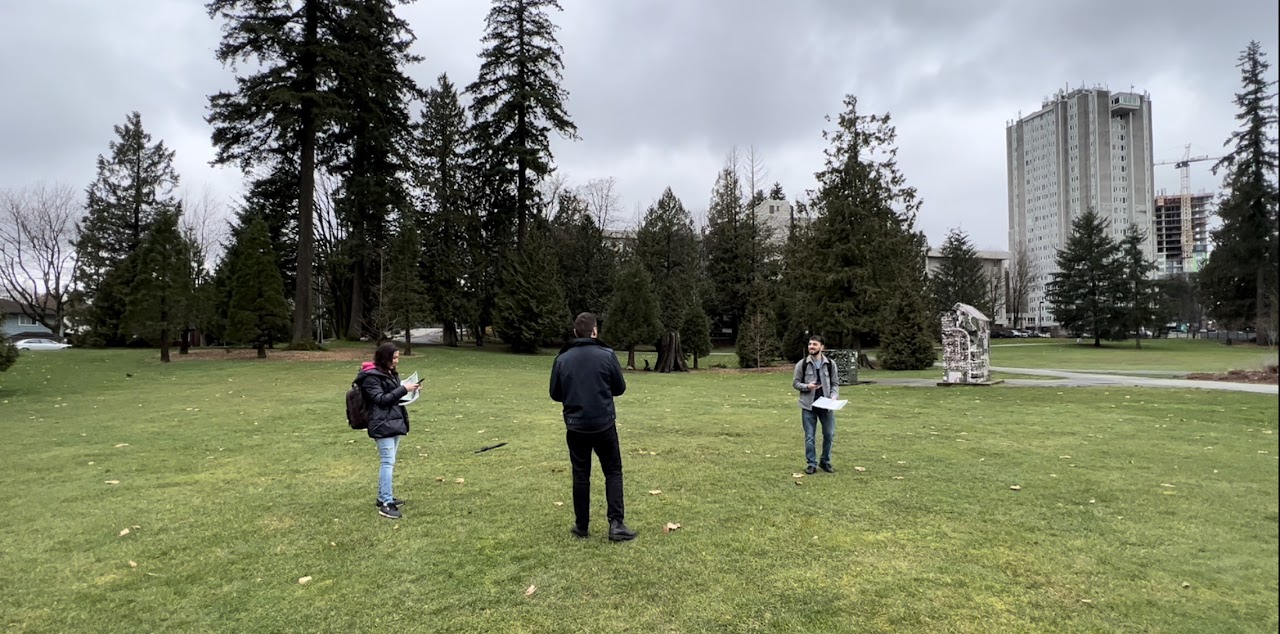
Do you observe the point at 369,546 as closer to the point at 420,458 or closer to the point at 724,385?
the point at 420,458

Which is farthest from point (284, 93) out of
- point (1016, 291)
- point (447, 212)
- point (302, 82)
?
point (1016, 291)

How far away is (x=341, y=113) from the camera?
28844 millimetres

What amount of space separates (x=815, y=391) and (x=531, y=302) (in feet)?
91.5

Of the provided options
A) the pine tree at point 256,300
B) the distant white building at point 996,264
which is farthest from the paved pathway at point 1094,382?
the distant white building at point 996,264

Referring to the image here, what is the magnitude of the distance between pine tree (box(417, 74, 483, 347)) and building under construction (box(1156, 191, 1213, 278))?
37.3 m

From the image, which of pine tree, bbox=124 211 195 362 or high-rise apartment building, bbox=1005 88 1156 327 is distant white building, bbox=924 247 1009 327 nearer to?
pine tree, bbox=124 211 195 362

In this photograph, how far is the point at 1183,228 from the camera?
1841 mm

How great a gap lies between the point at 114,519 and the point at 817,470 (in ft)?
22.2

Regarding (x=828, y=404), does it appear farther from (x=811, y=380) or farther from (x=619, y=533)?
(x=619, y=533)

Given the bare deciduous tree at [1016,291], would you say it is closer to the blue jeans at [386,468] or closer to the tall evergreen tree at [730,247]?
the tall evergreen tree at [730,247]

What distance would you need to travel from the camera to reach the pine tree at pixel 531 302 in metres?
34.7

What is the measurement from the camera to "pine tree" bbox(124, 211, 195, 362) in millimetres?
25547

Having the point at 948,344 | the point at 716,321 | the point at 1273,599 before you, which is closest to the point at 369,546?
the point at 1273,599

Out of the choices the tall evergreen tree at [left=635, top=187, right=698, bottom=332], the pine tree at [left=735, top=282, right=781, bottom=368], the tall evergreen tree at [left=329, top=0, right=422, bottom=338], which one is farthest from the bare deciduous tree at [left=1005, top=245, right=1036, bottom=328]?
the tall evergreen tree at [left=329, top=0, right=422, bottom=338]
